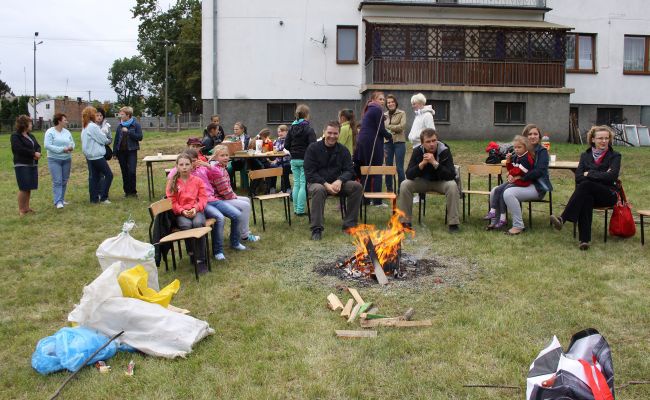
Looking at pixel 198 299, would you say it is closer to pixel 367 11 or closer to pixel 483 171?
pixel 483 171

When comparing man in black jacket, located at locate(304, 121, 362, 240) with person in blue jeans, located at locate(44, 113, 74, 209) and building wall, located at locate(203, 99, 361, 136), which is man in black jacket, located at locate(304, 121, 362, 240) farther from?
building wall, located at locate(203, 99, 361, 136)

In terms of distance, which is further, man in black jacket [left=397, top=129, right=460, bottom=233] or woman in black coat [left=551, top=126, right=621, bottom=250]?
man in black jacket [left=397, top=129, right=460, bottom=233]

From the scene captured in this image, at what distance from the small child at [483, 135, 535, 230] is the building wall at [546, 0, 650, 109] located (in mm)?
16326

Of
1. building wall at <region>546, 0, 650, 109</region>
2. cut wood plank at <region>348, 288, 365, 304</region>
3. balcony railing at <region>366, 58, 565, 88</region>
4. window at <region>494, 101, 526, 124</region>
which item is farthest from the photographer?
building wall at <region>546, 0, 650, 109</region>

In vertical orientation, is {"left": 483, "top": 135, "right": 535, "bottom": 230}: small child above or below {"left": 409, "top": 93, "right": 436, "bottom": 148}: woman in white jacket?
below

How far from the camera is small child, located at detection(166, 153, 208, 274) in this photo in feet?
22.6

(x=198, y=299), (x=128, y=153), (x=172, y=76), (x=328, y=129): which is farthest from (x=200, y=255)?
(x=172, y=76)

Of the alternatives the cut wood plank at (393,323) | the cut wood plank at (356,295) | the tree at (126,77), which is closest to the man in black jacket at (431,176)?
the cut wood plank at (356,295)

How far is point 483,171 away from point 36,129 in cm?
5286

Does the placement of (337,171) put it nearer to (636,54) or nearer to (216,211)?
(216,211)

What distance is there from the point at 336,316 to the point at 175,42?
144 feet

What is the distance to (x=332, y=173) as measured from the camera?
8602mm

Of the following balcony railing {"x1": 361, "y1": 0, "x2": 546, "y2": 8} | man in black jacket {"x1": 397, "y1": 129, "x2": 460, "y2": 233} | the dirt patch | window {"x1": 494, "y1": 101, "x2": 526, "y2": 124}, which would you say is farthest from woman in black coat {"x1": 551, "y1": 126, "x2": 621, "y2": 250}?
balcony railing {"x1": 361, "y1": 0, "x2": 546, "y2": 8}

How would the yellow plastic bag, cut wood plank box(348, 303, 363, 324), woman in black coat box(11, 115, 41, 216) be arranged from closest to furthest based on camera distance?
the yellow plastic bag → cut wood plank box(348, 303, 363, 324) → woman in black coat box(11, 115, 41, 216)
